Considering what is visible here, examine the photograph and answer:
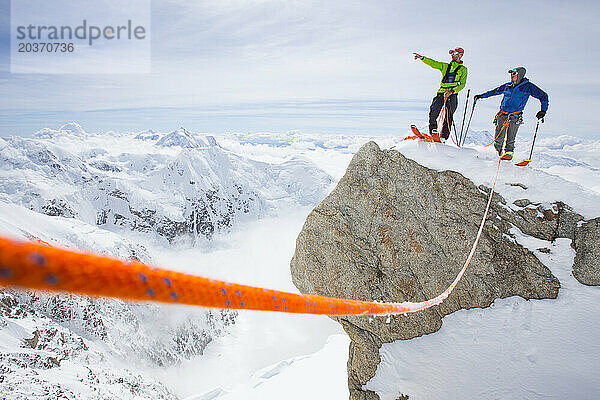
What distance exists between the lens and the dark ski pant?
10639mm

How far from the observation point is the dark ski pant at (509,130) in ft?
34.9

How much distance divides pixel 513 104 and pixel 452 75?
227 centimetres

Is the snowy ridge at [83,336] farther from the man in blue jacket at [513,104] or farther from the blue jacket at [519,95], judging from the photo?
the blue jacket at [519,95]

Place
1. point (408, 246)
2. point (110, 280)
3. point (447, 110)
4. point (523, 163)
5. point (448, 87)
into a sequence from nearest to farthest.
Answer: point (110, 280), point (408, 246), point (523, 163), point (448, 87), point (447, 110)

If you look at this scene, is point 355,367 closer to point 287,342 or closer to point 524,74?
point 524,74

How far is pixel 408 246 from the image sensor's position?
10.1 metres

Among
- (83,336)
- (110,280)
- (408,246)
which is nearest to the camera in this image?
(110,280)

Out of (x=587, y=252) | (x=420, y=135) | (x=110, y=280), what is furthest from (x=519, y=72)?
(x=110, y=280)

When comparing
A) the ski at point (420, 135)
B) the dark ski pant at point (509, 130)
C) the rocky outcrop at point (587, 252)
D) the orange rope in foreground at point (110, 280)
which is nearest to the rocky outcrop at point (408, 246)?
the rocky outcrop at point (587, 252)

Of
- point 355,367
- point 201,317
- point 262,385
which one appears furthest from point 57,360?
point 201,317

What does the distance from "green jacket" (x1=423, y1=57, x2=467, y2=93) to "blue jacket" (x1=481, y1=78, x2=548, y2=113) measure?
54.6 inches

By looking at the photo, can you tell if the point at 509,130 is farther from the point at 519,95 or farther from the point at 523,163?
the point at 523,163

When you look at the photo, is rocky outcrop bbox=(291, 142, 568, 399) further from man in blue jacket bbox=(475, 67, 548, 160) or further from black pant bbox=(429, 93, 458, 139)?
man in blue jacket bbox=(475, 67, 548, 160)

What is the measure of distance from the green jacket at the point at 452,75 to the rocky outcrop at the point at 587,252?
19.1 feet
